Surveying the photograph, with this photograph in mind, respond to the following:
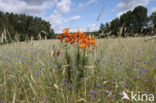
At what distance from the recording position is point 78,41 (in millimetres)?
1702

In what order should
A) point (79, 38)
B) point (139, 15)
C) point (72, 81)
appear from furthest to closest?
1. point (139, 15)
2. point (79, 38)
3. point (72, 81)

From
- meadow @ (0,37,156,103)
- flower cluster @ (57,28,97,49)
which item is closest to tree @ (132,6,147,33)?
meadow @ (0,37,156,103)

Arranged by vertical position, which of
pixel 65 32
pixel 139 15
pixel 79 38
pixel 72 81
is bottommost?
pixel 72 81

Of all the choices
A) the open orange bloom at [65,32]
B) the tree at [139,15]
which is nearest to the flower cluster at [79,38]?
the open orange bloom at [65,32]

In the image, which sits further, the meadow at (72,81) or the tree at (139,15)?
the tree at (139,15)

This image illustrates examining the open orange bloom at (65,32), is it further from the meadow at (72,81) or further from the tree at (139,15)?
the tree at (139,15)

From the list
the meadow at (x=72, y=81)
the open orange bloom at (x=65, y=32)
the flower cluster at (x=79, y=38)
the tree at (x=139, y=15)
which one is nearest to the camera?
the meadow at (x=72, y=81)

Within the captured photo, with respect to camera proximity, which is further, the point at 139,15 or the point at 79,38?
the point at 139,15

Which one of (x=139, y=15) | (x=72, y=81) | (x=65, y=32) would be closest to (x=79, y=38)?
(x=65, y=32)

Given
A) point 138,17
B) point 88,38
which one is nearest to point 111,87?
point 88,38

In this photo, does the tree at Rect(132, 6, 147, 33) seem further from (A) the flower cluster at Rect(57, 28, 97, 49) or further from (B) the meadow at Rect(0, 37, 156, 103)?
(A) the flower cluster at Rect(57, 28, 97, 49)

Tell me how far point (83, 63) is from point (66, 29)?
64 cm

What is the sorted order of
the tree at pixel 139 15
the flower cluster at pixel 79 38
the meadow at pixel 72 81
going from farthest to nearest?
the tree at pixel 139 15 → the flower cluster at pixel 79 38 → the meadow at pixel 72 81

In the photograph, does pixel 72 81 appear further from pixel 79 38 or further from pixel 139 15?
pixel 139 15
